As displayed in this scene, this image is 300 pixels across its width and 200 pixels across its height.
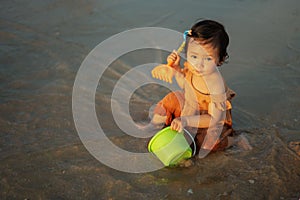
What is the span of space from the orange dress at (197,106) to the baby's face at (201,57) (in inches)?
7.3

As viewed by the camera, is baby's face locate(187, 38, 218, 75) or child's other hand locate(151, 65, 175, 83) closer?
baby's face locate(187, 38, 218, 75)

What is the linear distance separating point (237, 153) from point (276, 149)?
32 centimetres

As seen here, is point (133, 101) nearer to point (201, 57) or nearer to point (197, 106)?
point (197, 106)

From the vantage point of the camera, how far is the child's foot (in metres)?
2.84

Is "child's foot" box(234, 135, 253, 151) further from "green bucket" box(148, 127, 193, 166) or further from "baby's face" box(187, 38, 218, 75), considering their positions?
"baby's face" box(187, 38, 218, 75)

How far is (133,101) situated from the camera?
341 centimetres

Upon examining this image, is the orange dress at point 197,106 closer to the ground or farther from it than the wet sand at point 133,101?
farther from it

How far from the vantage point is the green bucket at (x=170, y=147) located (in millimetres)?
2545

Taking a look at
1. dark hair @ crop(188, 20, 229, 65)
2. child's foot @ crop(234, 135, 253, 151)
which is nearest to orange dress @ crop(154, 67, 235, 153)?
child's foot @ crop(234, 135, 253, 151)

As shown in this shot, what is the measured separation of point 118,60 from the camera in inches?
157

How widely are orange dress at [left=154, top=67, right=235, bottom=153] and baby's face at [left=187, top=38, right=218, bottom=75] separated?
0.61 ft

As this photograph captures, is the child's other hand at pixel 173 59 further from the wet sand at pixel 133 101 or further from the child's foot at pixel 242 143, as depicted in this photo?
the child's foot at pixel 242 143

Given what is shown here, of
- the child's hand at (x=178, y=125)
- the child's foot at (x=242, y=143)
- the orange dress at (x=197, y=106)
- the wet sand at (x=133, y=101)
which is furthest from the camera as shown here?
the child's foot at (x=242, y=143)

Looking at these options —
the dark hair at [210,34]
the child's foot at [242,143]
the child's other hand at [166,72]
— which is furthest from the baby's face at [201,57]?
the child's foot at [242,143]
